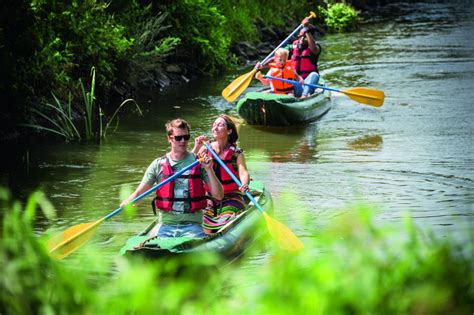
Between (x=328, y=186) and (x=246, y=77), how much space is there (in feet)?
16.1

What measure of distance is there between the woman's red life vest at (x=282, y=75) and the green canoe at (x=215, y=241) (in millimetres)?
6421

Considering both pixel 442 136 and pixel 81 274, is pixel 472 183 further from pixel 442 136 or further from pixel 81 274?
pixel 81 274

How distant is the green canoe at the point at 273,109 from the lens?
50.8ft

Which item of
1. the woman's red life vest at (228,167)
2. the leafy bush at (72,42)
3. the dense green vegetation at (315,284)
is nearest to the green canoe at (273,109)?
the leafy bush at (72,42)

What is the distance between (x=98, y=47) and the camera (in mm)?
16531

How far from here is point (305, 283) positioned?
2867 mm

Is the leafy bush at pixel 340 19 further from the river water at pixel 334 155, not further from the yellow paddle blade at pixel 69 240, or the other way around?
the yellow paddle blade at pixel 69 240

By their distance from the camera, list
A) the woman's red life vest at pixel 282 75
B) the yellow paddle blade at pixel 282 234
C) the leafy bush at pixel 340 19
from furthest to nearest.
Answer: the leafy bush at pixel 340 19 → the woman's red life vest at pixel 282 75 → the yellow paddle blade at pixel 282 234

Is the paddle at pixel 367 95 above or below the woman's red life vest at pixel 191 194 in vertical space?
below

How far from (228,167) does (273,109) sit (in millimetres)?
6544

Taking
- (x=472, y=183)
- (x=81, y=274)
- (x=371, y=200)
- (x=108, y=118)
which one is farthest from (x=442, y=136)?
(x=81, y=274)

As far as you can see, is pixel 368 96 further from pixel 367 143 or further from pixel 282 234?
pixel 282 234

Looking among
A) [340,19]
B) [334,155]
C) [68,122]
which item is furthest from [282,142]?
[340,19]

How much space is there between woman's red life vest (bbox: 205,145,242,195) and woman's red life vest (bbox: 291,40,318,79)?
7.75 m
